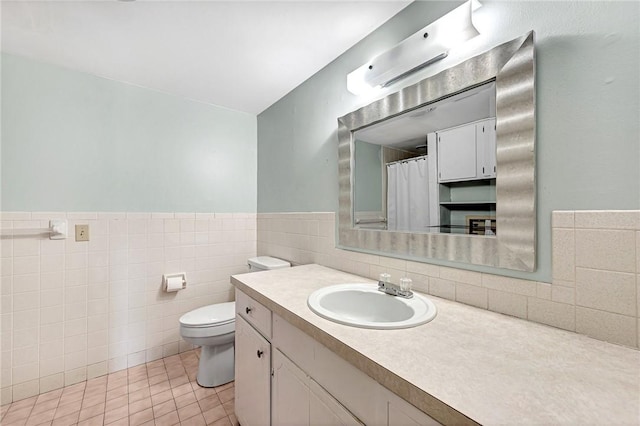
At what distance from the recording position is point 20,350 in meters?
1.68

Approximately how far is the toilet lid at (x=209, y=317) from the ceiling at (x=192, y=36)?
1.77 meters

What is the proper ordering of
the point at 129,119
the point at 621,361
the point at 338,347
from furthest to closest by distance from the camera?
the point at 129,119, the point at 338,347, the point at 621,361

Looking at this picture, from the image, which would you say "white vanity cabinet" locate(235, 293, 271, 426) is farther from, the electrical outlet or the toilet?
the electrical outlet

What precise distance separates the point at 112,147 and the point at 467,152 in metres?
2.38

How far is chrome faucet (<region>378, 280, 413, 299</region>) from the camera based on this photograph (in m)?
1.09

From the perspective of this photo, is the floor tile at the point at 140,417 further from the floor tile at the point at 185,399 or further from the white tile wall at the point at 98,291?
the white tile wall at the point at 98,291

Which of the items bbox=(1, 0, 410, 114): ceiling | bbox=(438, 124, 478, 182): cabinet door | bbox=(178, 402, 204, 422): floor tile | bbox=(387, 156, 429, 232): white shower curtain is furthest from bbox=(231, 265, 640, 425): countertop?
bbox=(1, 0, 410, 114): ceiling

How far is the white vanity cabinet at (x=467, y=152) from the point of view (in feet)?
3.26

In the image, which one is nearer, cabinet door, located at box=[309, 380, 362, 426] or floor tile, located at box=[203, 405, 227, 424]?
cabinet door, located at box=[309, 380, 362, 426]

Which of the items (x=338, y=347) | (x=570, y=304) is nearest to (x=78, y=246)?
(x=338, y=347)

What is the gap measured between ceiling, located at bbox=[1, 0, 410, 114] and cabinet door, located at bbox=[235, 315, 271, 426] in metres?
1.61

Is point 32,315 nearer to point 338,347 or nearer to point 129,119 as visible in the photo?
point 129,119

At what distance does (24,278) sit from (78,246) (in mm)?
318

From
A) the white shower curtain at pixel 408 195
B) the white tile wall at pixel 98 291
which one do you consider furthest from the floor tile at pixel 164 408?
the white shower curtain at pixel 408 195
